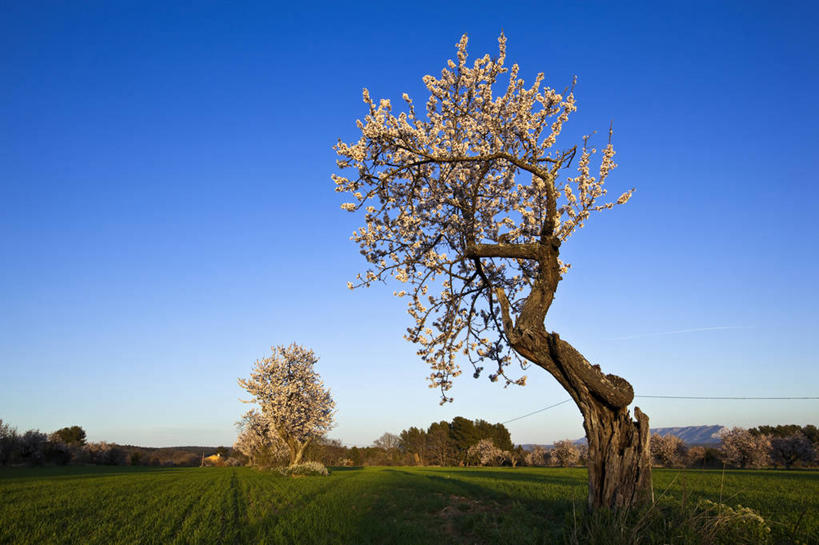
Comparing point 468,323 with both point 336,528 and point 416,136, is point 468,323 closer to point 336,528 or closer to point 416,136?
point 416,136

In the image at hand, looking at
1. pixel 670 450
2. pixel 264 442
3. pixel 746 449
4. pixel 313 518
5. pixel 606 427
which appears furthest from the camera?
pixel 670 450

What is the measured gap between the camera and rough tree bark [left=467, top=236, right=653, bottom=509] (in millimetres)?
8727

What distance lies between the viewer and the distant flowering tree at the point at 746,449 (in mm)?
68562

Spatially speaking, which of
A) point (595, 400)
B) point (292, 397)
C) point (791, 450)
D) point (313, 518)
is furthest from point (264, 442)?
point (791, 450)

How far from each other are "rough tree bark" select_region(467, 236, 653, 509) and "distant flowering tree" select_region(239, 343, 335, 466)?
1681 inches

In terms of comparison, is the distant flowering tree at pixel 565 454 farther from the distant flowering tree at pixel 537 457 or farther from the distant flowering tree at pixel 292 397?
the distant flowering tree at pixel 292 397

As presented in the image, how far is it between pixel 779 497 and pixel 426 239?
1893 cm

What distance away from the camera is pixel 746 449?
226 feet

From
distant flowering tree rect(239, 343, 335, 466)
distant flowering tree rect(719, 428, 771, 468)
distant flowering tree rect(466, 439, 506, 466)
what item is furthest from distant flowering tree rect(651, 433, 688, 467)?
distant flowering tree rect(239, 343, 335, 466)

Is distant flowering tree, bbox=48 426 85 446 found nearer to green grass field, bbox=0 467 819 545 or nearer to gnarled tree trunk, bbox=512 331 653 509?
green grass field, bbox=0 467 819 545

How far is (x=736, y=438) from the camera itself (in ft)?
231

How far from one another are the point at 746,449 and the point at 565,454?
2978 centimetres

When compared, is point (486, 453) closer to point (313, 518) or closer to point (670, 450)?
point (670, 450)

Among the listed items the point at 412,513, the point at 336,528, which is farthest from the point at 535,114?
the point at 412,513
